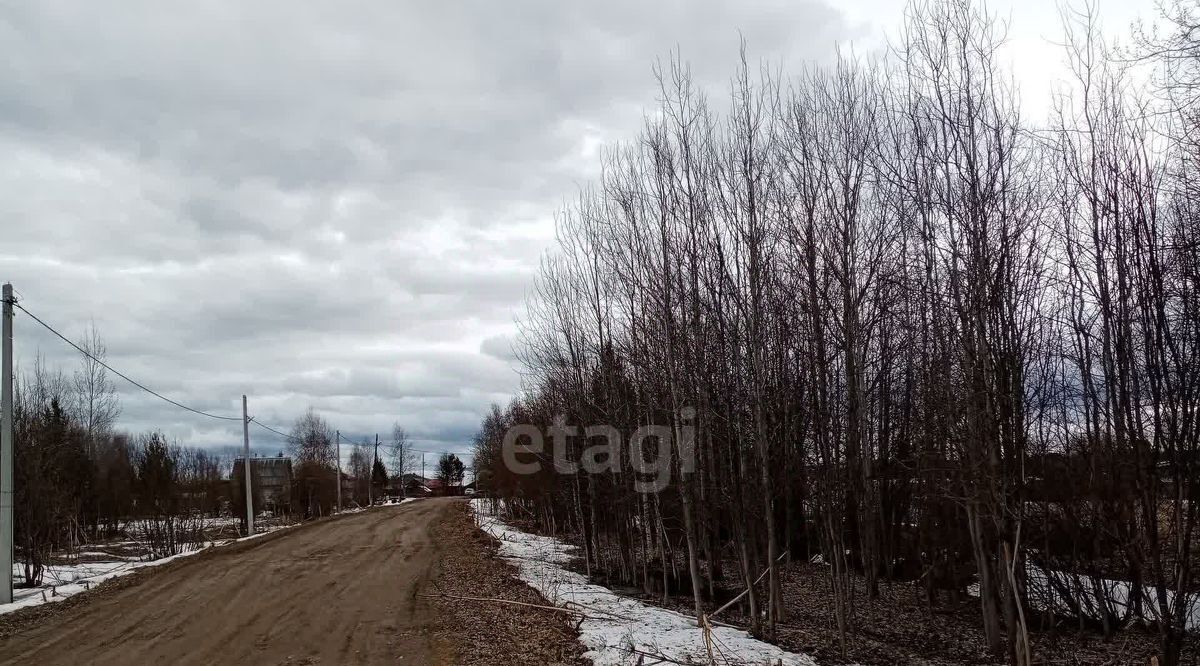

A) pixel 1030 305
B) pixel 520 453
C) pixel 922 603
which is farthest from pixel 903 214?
pixel 520 453

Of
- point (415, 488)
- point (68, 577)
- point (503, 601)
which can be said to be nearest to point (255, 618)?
point (503, 601)

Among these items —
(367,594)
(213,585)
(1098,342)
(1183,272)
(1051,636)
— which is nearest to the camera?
(1183,272)

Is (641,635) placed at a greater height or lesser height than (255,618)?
lesser

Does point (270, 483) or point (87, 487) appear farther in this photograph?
point (270, 483)

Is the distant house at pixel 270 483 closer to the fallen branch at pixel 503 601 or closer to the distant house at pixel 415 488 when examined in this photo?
the fallen branch at pixel 503 601

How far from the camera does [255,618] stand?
37.4 ft

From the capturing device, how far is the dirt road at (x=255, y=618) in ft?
30.1

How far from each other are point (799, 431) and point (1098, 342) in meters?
4.10

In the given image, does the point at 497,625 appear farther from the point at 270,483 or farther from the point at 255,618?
the point at 270,483

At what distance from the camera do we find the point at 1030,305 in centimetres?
1063

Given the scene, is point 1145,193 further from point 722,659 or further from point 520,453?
point 520,453

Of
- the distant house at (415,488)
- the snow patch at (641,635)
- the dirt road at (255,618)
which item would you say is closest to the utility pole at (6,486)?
the dirt road at (255,618)

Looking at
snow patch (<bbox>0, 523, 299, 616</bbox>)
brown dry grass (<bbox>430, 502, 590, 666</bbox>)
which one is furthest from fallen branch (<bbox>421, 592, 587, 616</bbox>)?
snow patch (<bbox>0, 523, 299, 616</bbox>)

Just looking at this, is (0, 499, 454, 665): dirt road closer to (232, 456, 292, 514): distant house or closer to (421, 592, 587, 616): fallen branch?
(421, 592, 587, 616): fallen branch
